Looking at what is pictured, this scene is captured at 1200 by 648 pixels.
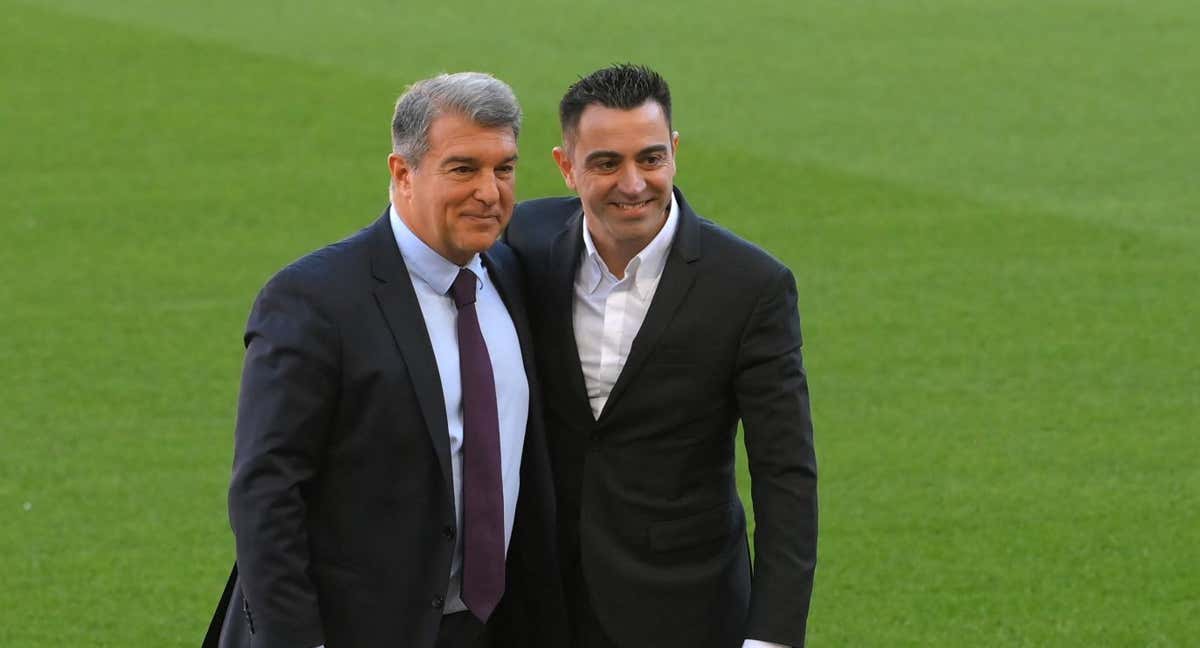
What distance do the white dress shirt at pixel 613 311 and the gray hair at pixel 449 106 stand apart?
37 cm

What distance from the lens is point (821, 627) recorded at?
5816mm

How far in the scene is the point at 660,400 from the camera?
3396 mm

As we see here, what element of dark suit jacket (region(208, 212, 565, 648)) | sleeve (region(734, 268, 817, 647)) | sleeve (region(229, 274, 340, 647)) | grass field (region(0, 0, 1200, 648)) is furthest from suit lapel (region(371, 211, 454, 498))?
grass field (region(0, 0, 1200, 648))

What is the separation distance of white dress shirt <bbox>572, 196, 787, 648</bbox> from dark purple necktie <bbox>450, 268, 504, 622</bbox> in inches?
9.4

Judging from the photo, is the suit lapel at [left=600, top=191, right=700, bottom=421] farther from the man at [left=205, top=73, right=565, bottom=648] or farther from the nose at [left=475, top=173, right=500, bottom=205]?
the nose at [left=475, top=173, right=500, bottom=205]

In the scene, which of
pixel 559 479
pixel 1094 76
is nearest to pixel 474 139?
pixel 559 479

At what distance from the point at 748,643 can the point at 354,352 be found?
0.83 metres

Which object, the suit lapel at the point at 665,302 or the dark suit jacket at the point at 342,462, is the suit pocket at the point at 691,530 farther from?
the dark suit jacket at the point at 342,462

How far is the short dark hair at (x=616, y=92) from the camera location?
10.8 ft

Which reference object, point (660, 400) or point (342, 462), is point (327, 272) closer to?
point (342, 462)

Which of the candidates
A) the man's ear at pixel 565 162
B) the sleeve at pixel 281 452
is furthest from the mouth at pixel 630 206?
the sleeve at pixel 281 452

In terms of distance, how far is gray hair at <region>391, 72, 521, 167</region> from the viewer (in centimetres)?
316

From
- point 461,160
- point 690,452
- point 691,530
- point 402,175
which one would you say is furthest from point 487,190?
point 691,530

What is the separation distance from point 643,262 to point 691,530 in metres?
0.48
